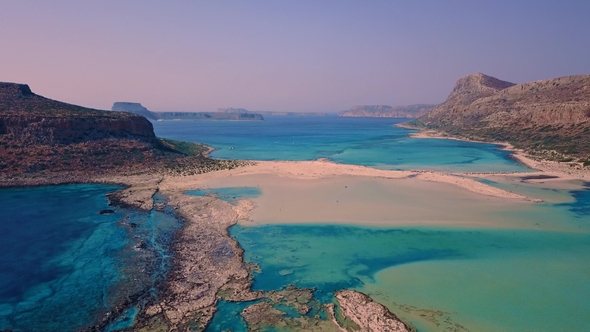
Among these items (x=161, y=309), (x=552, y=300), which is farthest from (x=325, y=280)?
(x=552, y=300)

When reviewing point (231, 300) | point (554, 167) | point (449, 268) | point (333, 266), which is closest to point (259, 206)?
point (333, 266)

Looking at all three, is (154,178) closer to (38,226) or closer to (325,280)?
(38,226)

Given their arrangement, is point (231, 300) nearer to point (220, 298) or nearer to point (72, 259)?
point (220, 298)

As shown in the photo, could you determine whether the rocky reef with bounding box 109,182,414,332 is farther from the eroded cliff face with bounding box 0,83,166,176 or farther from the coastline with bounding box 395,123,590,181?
the coastline with bounding box 395,123,590,181

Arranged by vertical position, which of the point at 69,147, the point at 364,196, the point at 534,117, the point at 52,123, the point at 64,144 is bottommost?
the point at 364,196

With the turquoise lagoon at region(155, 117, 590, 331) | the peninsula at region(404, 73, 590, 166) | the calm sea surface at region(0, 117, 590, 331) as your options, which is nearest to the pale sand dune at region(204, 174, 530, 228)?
the turquoise lagoon at region(155, 117, 590, 331)

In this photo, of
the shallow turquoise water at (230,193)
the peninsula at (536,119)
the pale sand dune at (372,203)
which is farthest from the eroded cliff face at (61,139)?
the peninsula at (536,119)
